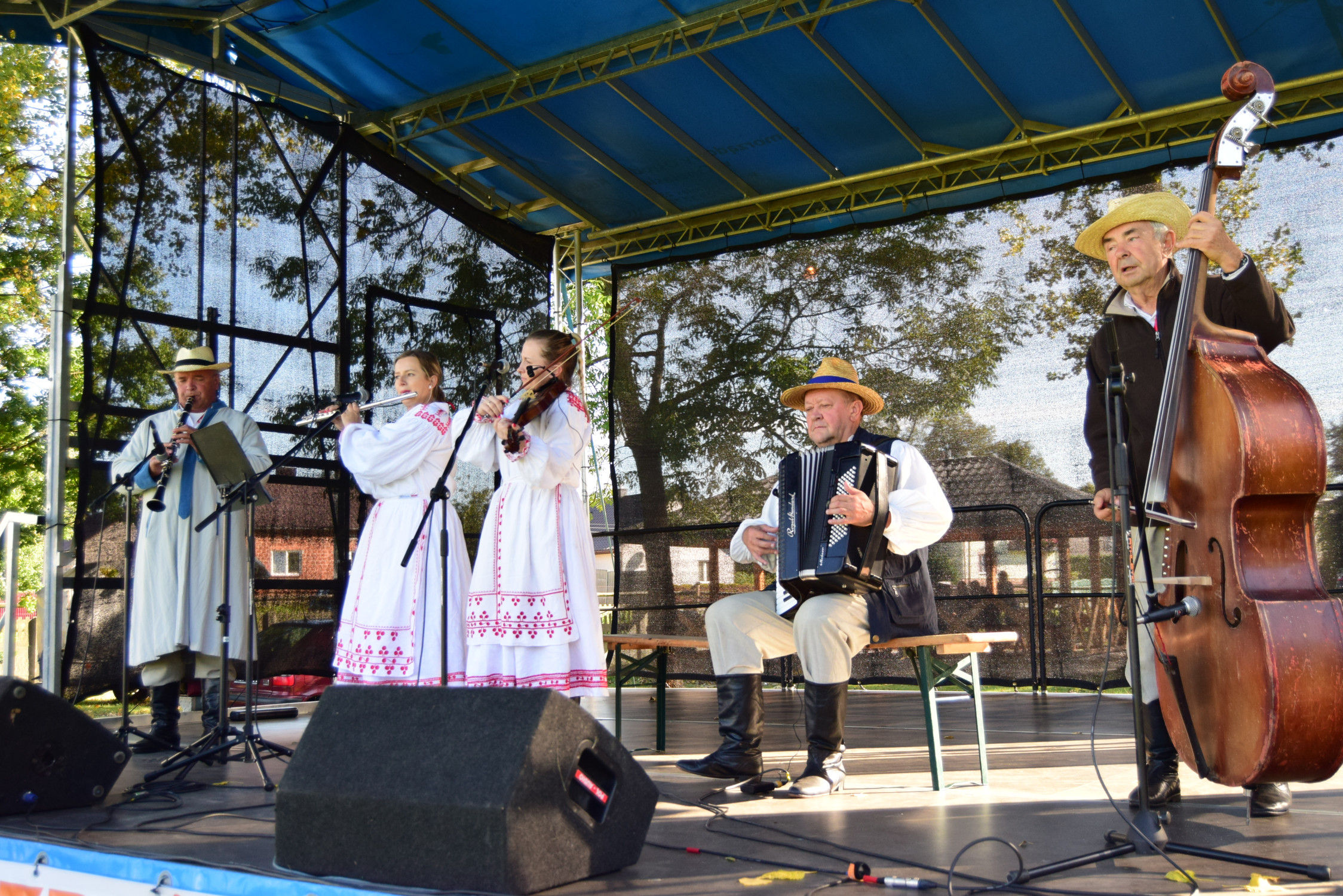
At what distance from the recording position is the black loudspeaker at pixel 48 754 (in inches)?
120

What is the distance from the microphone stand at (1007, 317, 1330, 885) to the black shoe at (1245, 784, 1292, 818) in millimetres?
588

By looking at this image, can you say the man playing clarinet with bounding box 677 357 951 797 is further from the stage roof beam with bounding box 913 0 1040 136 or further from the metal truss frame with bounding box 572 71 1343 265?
the metal truss frame with bounding box 572 71 1343 265

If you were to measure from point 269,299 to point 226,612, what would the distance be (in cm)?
314

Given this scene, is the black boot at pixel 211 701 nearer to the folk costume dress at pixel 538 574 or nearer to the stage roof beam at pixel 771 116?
the folk costume dress at pixel 538 574

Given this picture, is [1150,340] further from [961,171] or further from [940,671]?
[961,171]

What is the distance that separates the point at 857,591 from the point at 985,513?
3.79 m

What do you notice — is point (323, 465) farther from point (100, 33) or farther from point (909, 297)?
point (909, 297)

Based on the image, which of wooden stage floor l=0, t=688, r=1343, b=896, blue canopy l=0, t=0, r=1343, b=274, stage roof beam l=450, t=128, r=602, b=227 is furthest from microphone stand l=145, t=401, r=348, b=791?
stage roof beam l=450, t=128, r=602, b=227

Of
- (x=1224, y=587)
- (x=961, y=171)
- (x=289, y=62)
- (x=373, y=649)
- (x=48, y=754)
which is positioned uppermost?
(x=289, y=62)

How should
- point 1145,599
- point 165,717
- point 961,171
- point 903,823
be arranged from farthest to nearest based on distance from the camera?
point 961,171 < point 165,717 < point 903,823 < point 1145,599

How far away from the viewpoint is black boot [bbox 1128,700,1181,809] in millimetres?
3125

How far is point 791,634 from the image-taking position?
404cm

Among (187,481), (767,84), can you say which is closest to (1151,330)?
(767,84)

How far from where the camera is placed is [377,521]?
4.23 m
